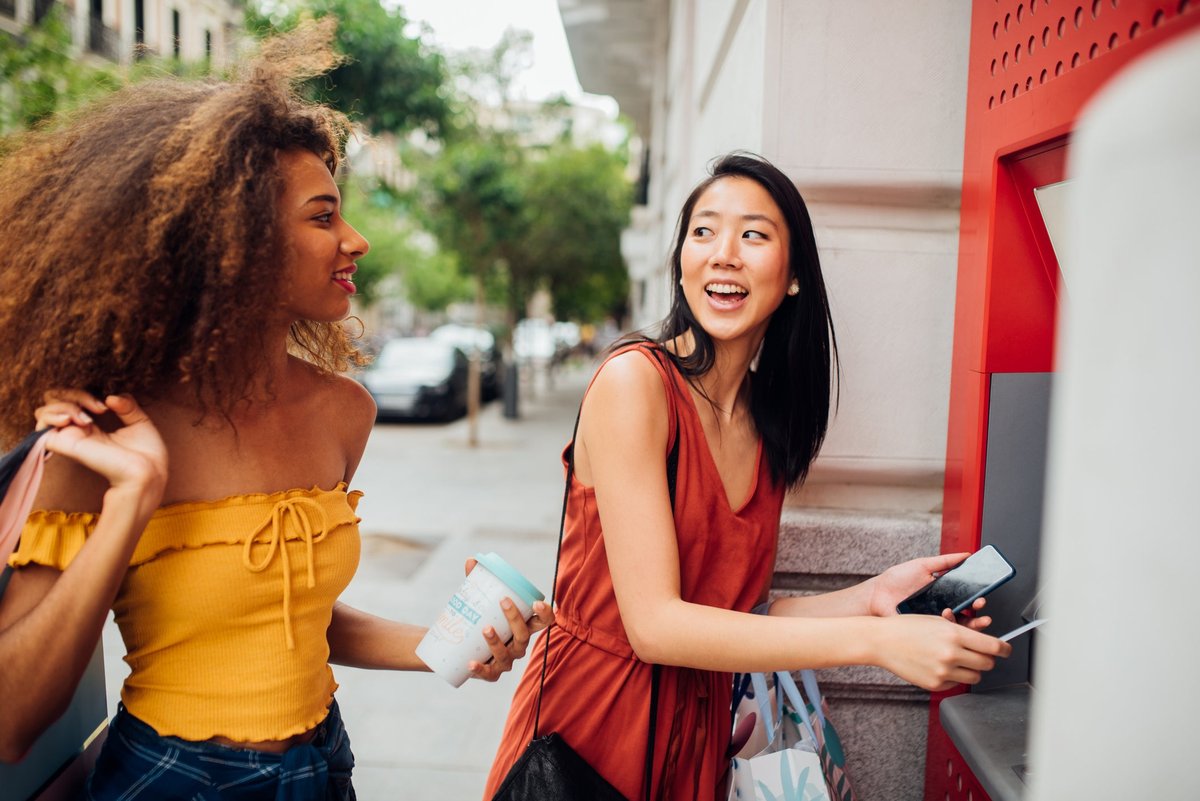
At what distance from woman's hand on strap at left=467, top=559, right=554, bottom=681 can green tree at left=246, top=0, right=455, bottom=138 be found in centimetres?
936

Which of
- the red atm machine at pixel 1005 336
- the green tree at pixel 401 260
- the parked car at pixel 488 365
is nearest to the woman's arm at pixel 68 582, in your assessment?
the red atm machine at pixel 1005 336

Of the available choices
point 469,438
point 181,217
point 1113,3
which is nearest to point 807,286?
point 1113,3

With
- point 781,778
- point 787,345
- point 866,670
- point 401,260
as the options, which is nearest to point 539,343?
point 401,260

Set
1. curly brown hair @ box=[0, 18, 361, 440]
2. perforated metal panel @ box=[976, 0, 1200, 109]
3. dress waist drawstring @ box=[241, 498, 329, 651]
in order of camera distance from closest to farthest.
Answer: perforated metal panel @ box=[976, 0, 1200, 109]
curly brown hair @ box=[0, 18, 361, 440]
dress waist drawstring @ box=[241, 498, 329, 651]

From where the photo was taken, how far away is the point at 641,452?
1376 mm

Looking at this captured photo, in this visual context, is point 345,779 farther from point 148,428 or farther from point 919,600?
point 919,600

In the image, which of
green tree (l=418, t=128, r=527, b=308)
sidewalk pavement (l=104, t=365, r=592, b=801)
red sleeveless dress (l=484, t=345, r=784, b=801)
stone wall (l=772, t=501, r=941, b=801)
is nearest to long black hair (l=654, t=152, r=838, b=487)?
red sleeveless dress (l=484, t=345, r=784, b=801)

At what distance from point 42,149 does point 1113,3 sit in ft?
5.18

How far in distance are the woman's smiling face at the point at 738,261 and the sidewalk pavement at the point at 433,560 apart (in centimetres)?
256

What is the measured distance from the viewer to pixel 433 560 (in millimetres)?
6488

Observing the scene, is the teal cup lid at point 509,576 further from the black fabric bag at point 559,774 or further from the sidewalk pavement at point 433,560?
the sidewalk pavement at point 433,560

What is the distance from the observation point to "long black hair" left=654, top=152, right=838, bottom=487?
1.61m

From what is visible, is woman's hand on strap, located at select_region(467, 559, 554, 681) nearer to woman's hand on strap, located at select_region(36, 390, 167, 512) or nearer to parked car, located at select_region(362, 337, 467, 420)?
woman's hand on strap, located at select_region(36, 390, 167, 512)

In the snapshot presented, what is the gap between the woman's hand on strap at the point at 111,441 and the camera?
111cm
